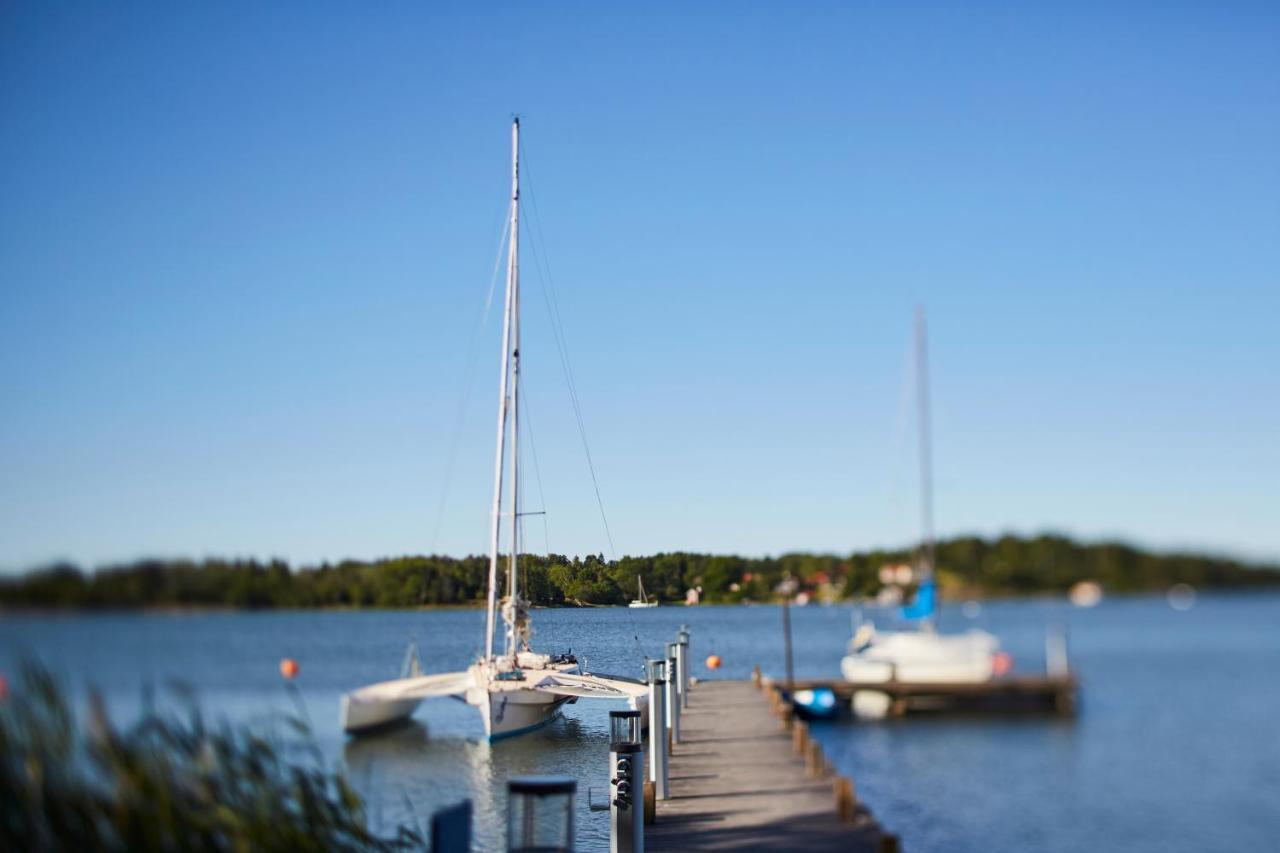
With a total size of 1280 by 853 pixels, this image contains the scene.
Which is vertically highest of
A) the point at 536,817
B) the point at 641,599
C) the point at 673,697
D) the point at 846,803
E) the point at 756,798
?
the point at 641,599

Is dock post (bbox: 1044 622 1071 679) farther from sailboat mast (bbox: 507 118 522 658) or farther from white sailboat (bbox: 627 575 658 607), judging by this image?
sailboat mast (bbox: 507 118 522 658)

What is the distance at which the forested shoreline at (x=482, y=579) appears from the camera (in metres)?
4.51

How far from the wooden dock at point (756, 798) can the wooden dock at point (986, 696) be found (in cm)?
1817

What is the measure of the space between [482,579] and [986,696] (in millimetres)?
34322

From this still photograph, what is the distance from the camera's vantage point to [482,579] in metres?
8.47

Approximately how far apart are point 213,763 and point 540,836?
1529 mm

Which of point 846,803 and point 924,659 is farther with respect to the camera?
point 924,659

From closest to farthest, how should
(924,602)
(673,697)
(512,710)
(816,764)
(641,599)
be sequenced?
(512,710), (641,599), (816,764), (673,697), (924,602)

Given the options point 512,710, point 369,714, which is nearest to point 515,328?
point 512,710

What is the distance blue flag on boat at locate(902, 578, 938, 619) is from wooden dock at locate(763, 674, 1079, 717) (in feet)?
12.3

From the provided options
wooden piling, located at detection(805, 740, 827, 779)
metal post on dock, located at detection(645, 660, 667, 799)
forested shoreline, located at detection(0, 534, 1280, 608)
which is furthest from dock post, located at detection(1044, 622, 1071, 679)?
metal post on dock, located at detection(645, 660, 667, 799)

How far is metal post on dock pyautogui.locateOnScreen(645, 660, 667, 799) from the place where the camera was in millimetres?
12367

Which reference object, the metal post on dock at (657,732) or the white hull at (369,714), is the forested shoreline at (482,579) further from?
the metal post on dock at (657,732)

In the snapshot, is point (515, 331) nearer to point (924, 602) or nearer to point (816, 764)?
point (816, 764)
